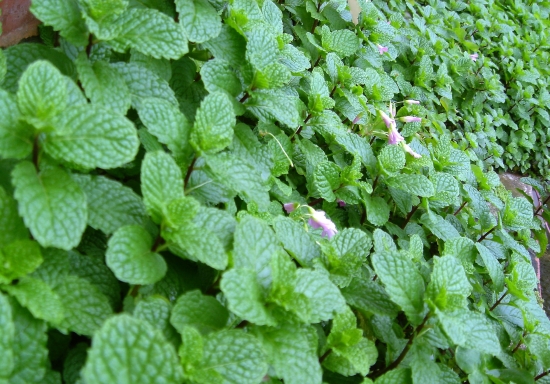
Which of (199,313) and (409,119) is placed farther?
(409,119)

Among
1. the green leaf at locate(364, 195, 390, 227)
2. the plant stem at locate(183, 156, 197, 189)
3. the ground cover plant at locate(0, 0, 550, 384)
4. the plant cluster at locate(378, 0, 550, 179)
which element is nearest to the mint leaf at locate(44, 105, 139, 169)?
the ground cover plant at locate(0, 0, 550, 384)

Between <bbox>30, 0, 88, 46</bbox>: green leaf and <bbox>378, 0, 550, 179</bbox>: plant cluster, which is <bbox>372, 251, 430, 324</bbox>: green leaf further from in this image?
<bbox>378, 0, 550, 179</bbox>: plant cluster

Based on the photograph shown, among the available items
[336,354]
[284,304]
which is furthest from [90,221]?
[336,354]

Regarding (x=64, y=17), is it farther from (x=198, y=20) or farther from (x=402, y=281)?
(x=402, y=281)

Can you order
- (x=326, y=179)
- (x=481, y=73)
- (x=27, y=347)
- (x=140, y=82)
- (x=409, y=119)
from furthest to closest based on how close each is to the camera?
(x=481, y=73)
(x=409, y=119)
(x=326, y=179)
(x=140, y=82)
(x=27, y=347)

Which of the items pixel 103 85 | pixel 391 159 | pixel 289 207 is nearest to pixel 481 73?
pixel 391 159

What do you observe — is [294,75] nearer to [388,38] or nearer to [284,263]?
Answer: [388,38]
